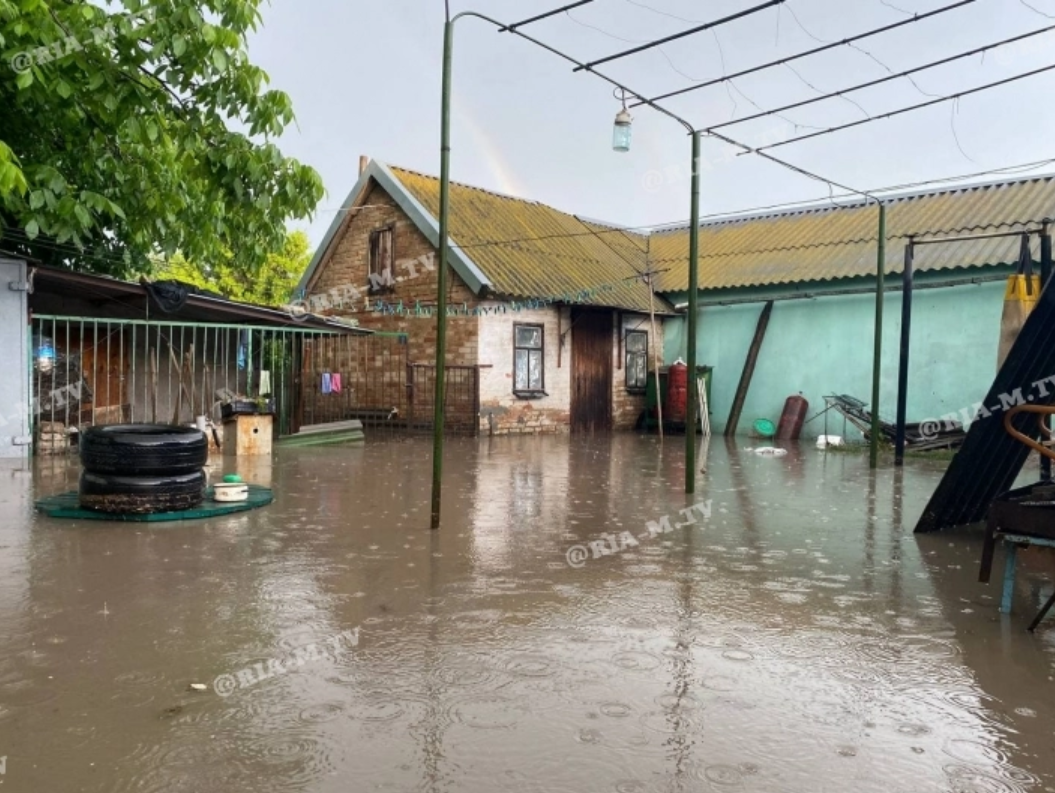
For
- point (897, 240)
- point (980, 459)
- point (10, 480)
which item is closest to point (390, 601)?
point (980, 459)

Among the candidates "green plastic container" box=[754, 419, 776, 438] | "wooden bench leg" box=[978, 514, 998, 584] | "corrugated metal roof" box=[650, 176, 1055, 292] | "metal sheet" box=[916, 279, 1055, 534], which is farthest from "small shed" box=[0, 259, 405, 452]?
"wooden bench leg" box=[978, 514, 998, 584]

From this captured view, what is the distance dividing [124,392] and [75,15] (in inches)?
394

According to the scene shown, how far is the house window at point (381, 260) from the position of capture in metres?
19.5

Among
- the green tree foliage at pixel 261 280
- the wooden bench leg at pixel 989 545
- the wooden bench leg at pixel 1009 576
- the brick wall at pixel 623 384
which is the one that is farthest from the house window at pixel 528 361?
the green tree foliage at pixel 261 280

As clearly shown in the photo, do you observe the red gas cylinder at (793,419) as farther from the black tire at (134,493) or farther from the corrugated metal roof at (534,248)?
the black tire at (134,493)

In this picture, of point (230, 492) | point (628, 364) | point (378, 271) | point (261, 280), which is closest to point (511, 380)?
point (628, 364)

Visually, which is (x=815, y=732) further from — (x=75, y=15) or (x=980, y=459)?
(x=75, y=15)

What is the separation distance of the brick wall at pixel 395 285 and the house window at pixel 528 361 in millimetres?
1262

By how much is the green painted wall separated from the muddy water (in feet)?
34.4

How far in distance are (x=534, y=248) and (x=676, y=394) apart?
4973mm

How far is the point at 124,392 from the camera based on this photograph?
15.2m

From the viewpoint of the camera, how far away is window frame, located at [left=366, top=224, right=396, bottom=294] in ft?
63.7

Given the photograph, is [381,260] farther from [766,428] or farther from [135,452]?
[135,452]

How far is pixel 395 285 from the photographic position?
1939cm
